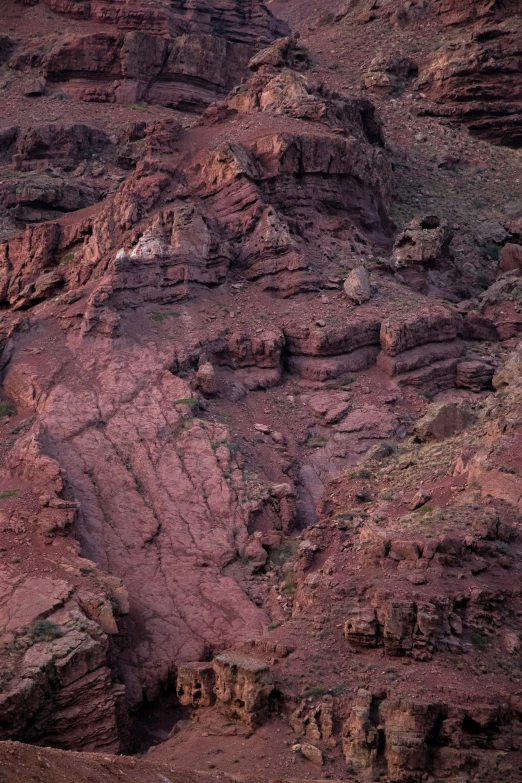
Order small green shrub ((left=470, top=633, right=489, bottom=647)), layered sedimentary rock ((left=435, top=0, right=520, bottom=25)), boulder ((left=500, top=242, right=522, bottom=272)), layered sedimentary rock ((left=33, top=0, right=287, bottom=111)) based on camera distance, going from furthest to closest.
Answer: layered sedimentary rock ((left=33, top=0, right=287, bottom=111)) → layered sedimentary rock ((left=435, top=0, right=520, bottom=25)) → boulder ((left=500, top=242, right=522, bottom=272)) → small green shrub ((left=470, top=633, right=489, bottom=647))

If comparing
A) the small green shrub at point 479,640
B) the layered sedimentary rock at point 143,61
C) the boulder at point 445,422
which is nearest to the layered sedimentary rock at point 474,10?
the layered sedimentary rock at point 143,61

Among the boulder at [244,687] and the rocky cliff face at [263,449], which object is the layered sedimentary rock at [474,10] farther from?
the boulder at [244,687]

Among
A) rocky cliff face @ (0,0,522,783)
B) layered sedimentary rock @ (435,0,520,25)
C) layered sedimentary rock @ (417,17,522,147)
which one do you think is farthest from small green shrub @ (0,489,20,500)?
layered sedimentary rock @ (435,0,520,25)

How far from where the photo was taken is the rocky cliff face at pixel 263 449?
2348 cm

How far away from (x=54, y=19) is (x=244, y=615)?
49.5 m

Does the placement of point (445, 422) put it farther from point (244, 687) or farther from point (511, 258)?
point (511, 258)

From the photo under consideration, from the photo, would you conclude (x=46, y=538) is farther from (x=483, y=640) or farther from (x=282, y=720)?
(x=483, y=640)

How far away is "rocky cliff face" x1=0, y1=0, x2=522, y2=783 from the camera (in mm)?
23484

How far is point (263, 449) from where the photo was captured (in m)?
33.4

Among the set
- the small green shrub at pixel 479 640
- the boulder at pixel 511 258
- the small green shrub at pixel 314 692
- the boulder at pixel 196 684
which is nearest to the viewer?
the small green shrub at pixel 314 692

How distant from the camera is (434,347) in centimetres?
3734

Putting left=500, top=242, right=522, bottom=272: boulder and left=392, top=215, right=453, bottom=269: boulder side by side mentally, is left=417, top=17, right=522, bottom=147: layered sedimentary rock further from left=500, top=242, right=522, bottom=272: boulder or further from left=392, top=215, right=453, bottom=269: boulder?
left=392, top=215, right=453, bottom=269: boulder

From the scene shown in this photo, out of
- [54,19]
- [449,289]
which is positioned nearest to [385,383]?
[449,289]

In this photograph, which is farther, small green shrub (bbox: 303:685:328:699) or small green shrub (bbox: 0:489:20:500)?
small green shrub (bbox: 0:489:20:500)
